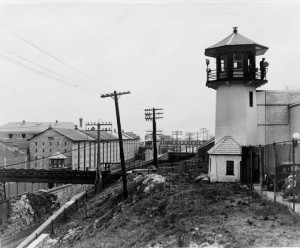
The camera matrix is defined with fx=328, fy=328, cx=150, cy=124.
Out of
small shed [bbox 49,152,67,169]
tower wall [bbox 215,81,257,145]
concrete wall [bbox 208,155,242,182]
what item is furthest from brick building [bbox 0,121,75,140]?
concrete wall [bbox 208,155,242,182]

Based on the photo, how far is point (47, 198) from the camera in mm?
36250

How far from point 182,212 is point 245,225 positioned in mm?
3575

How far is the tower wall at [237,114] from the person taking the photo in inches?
931

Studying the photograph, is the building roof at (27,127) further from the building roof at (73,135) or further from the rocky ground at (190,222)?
the rocky ground at (190,222)

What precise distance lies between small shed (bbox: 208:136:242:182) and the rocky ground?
1.13 meters

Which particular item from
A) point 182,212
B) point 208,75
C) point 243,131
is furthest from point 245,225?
point 208,75

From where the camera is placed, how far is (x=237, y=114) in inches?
936

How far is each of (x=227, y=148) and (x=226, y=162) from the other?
3.25 ft

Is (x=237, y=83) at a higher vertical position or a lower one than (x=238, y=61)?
lower

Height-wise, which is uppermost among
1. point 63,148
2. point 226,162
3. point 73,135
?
point 73,135

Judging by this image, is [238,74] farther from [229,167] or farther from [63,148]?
[63,148]

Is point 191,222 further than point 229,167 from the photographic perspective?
No

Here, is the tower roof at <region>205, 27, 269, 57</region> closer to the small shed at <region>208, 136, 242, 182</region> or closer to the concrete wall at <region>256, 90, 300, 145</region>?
the concrete wall at <region>256, 90, 300, 145</region>

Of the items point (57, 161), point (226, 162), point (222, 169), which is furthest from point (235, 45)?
point (57, 161)
